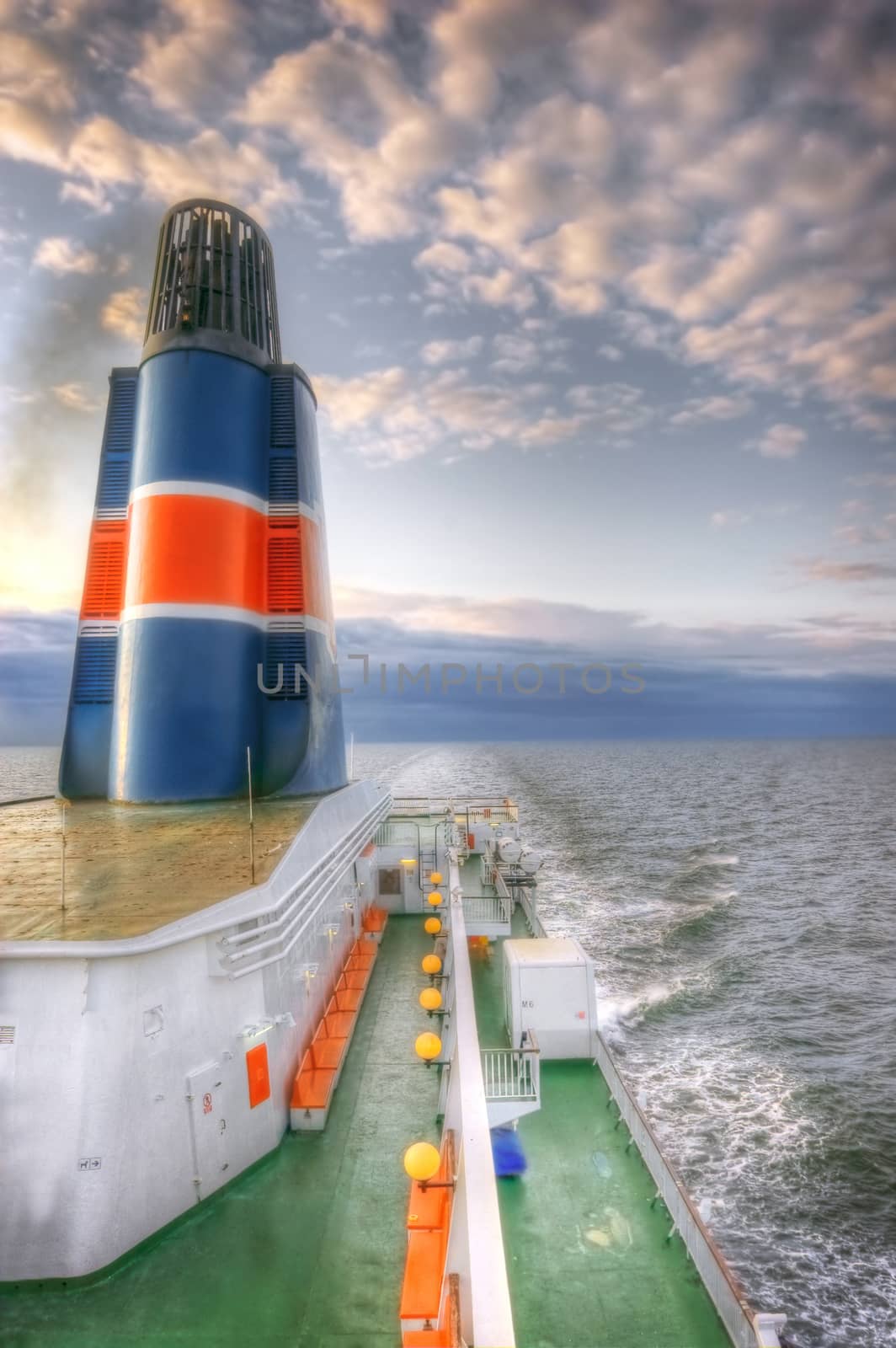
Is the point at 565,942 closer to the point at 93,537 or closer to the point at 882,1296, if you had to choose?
the point at 882,1296

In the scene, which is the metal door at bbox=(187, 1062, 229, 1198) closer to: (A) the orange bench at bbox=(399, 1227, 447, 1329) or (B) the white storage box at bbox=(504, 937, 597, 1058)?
(A) the orange bench at bbox=(399, 1227, 447, 1329)

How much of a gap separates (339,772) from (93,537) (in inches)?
292

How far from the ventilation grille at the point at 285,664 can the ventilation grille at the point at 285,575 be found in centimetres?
62

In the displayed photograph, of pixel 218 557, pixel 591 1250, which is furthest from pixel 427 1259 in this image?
Answer: pixel 218 557

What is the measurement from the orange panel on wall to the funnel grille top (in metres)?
13.4

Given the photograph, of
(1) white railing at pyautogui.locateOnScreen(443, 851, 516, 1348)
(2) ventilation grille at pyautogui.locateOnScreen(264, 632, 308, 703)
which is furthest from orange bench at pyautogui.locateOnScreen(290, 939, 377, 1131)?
(2) ventilation grille at pyautogui.locateOnScreen(264, 632, 308, 703)

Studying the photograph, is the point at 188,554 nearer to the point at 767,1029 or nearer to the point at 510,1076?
the point at 510,1076

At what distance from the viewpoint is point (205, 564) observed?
13.9 meters

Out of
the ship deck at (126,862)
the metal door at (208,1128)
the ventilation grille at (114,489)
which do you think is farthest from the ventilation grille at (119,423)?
the metal door at (208,1128)

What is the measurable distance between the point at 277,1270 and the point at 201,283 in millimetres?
16572

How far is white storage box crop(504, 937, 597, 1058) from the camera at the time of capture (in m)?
10.8

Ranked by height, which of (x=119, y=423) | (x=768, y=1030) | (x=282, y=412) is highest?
(x=282, y=412)

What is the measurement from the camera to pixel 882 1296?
11281 millimetres

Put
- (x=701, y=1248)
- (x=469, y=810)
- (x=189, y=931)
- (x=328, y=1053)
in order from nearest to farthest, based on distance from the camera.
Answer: (x=189, y=931) < (x=701, y=1248) < (x=328, y=1053) < (x=469, y=810)
